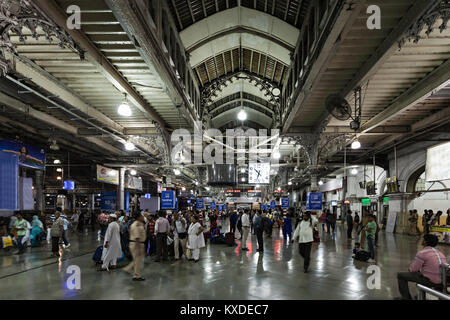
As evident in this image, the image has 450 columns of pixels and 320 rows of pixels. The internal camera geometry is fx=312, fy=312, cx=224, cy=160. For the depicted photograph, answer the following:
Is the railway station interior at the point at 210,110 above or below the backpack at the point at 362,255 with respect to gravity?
above

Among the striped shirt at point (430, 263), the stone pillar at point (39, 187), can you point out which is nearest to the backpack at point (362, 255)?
the striped shirt at point (430, 263)

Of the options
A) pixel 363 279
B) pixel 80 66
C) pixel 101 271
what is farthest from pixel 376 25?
pixel 101 271

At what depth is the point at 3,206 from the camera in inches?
530

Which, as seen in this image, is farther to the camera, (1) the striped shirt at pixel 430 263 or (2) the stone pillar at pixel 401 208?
(2) the stone pillar at pixel 401 208

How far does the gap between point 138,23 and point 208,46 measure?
9.06m

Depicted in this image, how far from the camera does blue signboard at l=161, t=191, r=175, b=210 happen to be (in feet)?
51.9

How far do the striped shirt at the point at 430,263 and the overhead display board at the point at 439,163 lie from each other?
7331 mm

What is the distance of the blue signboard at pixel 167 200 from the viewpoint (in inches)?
622

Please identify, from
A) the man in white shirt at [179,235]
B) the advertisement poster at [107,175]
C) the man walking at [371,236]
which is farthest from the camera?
the advertisement poster at [107,175]

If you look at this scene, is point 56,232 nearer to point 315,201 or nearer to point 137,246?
point 137,246

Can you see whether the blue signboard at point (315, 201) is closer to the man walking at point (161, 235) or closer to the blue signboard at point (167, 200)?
the blue signboard at point (167, 200)

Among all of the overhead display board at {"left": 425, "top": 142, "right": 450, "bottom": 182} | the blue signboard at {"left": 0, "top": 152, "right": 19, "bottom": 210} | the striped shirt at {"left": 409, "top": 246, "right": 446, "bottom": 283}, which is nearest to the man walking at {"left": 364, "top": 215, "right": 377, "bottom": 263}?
the overhead display board at {"left": 425, "top": 142, "right": 450, "bottom": 182}

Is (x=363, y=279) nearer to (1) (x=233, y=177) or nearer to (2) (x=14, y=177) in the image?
(1) (x=233, y=177)

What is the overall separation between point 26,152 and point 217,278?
43.5ft
